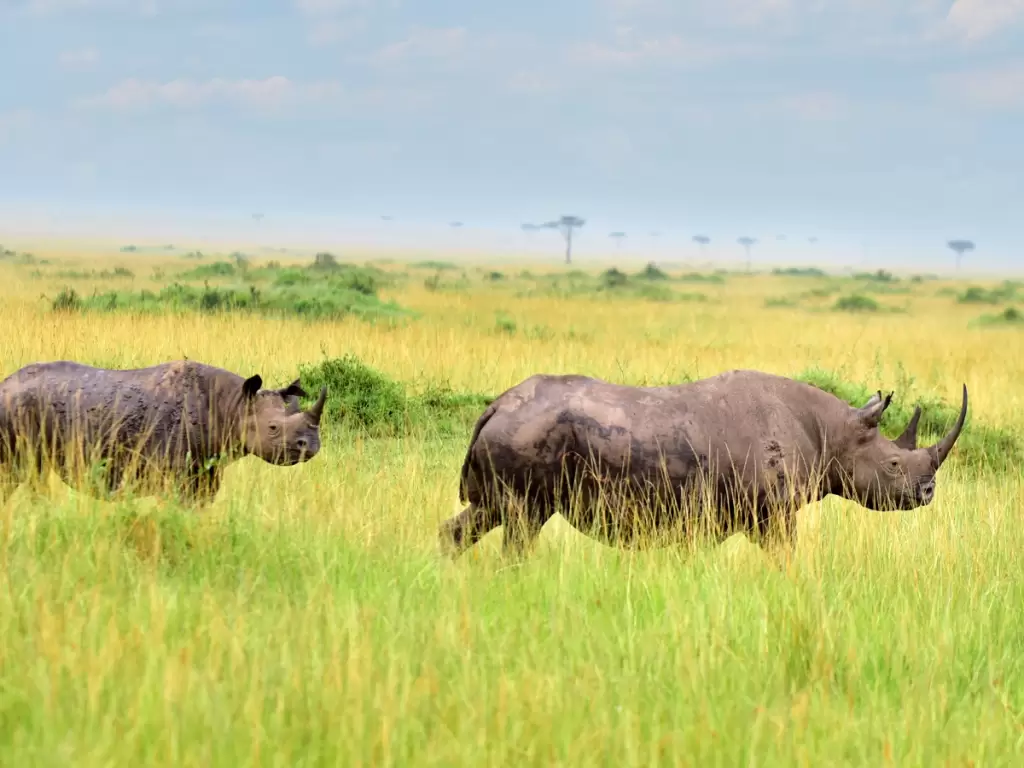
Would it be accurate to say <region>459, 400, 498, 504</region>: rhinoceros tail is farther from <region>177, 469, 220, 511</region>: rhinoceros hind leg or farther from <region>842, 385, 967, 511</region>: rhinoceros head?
<region>842, 385, 967, 511</region>: rhinoceros head

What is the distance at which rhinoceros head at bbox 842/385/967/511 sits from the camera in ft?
23.5

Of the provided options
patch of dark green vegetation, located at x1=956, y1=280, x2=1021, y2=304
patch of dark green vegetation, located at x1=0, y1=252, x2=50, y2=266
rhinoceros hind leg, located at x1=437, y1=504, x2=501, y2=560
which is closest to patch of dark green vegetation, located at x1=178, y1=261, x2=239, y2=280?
patch of dark green vegetation, located at x1=0, y1=252, x2=50, y2=266

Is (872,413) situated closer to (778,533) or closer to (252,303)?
(778,533)

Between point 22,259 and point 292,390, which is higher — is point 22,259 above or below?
above

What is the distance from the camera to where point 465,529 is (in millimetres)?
6656

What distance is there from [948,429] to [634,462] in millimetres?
7914

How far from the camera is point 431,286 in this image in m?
39.3

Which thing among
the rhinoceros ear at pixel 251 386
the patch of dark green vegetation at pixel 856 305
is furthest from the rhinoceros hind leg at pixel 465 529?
the patch of dark green vegetation at pixel 856 305

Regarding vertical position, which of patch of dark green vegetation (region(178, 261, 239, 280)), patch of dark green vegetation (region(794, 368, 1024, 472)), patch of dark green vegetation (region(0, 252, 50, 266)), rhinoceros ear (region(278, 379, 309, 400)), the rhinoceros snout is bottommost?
patch of dark green vegetation (region(794, 368, 1024, 472))

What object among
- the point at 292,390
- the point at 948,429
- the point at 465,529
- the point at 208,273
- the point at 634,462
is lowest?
the point at 948,429

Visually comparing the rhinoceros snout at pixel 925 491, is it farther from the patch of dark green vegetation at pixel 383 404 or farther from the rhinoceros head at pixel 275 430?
the patch of dark green vegetation at pixel 383 404

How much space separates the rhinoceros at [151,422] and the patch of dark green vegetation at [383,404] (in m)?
3.80

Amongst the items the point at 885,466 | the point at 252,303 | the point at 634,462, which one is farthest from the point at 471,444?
the point at 252,303

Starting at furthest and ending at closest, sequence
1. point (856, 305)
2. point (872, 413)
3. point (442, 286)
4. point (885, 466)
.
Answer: point (442, 286), point (856, 305), point (885, 466), point (872, 413)
